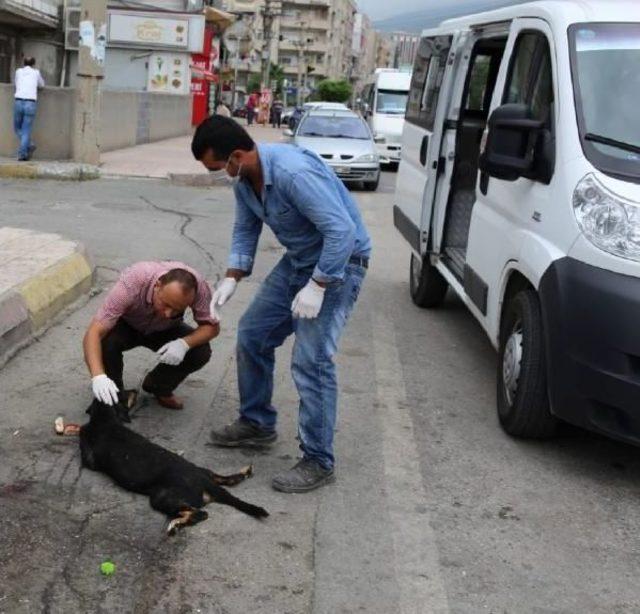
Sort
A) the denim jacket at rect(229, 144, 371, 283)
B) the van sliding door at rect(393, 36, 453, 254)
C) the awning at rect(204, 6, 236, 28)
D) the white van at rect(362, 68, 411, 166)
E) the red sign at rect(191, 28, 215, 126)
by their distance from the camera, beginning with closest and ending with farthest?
the denim jacket at rect(229, 144, 371, 283) → the van sliding door at rect(393, 36, 453, 254) → the white van at rect(362, 68, 411, 166) → the red sign at rect(191, 28, 215, 126) → the awning at rect(204, 6, 236, 28)

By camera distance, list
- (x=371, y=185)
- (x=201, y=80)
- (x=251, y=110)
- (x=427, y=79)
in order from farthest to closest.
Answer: (x=251, y=110) < (x=201, y=80) < (x=371, y=185) < (x=427, y=79)

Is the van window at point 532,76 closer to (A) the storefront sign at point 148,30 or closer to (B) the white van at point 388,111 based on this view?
(B) the white van at point 388,111

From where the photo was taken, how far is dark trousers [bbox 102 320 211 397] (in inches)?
179

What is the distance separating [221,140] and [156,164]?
588 inches

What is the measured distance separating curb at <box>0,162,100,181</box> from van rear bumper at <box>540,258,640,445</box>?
1202 centimetres

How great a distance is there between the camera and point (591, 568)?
3.45 m

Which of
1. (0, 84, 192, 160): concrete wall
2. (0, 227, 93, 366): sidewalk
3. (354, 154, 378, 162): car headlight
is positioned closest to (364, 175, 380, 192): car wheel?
(354, 154, 378, 162): car headlight

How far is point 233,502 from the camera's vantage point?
3.70 meters

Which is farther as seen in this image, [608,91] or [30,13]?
[30,13]

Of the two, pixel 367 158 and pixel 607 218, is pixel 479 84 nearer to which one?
pixel 607 218

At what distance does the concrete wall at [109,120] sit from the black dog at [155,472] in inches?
524

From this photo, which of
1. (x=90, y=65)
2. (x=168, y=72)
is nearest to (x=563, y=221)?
(x=90, y=65)

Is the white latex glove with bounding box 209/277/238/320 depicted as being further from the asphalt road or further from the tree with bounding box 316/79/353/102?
the tree with bounding box 316/79/353/102

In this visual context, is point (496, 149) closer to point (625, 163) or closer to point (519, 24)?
point (625, 163)
